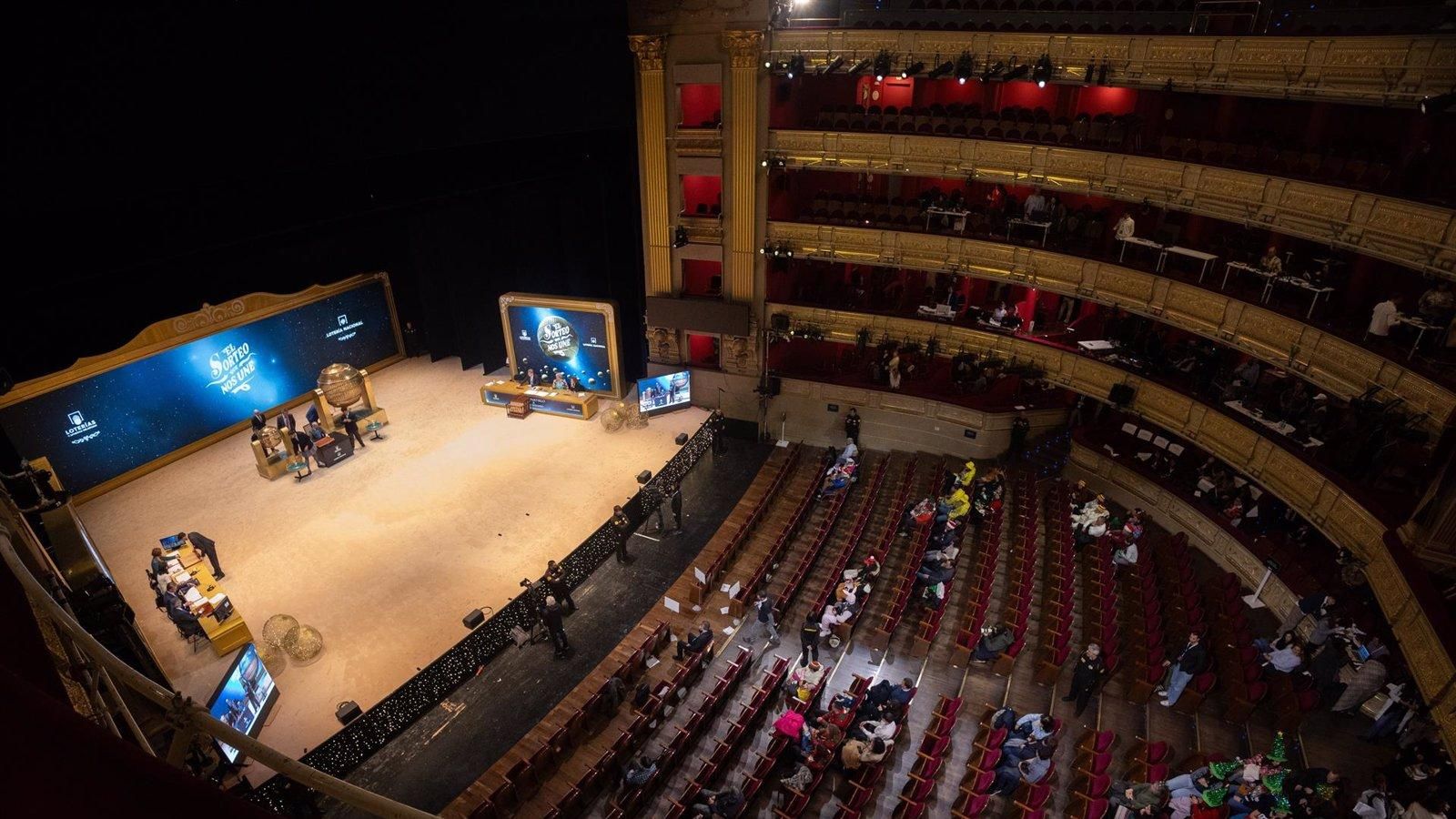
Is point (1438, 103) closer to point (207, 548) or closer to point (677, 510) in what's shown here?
point (677, 510)

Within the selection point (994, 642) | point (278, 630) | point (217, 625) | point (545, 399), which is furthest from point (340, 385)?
point (994, 642)

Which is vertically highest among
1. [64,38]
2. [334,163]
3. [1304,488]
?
[64,38]

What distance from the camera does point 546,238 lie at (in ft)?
80.0

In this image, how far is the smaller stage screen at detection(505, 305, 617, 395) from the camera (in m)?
24.0

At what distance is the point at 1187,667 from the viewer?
42.8 ft

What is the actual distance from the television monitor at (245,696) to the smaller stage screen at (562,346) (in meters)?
13.0

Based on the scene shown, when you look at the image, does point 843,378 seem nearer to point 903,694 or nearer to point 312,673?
point 903,694

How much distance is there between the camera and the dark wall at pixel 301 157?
9242 mm

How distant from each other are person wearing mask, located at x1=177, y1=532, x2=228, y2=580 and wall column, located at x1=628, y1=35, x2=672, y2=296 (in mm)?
13262

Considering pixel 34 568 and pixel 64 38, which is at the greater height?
pixel 64 38

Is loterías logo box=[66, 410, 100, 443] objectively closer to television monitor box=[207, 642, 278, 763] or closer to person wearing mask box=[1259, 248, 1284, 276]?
television monitor box=[207, 642, 278, 763]

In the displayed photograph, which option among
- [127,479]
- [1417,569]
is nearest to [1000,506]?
[1417,569]

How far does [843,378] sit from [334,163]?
14.5 m

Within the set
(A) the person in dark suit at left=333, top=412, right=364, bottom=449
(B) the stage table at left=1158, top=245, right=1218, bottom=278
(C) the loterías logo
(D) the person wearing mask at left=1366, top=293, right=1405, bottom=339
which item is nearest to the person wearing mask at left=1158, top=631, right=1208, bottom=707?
(D) the person wearing mask at left=1366, top=293, right=1405, bottom=339
